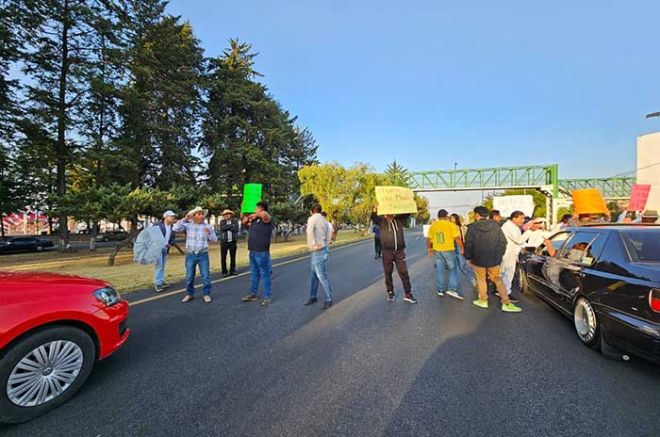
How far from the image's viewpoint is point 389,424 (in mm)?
2229

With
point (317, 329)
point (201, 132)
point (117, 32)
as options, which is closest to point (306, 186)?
point (201, 132)

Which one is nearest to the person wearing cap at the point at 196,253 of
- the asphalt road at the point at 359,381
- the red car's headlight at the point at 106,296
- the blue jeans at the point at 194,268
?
the blue jeans at the point at 194,268

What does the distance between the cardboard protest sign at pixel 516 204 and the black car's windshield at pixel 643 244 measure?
11918mm

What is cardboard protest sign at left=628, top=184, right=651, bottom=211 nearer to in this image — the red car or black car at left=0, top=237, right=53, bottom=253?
the red car

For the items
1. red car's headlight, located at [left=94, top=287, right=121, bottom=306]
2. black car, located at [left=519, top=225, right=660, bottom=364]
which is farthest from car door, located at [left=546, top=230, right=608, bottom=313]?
red car's headlight, located at [left=94, top=287, right=121, bottom=306]

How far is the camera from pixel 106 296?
2.95 m

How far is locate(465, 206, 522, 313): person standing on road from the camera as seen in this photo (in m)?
5.13

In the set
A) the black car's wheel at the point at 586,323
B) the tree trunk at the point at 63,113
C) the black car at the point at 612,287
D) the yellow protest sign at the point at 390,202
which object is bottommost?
the black car's wheel at the point at 586,323

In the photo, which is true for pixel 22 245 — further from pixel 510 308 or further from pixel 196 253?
pixel 510 308

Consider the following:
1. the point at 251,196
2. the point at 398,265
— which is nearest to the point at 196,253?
the point at 251,196

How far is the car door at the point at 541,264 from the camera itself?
4.94m

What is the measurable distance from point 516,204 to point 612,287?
45.7 ft

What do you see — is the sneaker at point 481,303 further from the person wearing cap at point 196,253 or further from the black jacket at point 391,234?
the person wearing cap at point 196,253

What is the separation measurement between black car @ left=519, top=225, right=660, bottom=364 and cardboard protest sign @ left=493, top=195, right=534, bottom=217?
448 inches
